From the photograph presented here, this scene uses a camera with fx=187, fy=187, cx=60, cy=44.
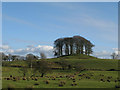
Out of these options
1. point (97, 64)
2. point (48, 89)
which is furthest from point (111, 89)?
point (97, 64)

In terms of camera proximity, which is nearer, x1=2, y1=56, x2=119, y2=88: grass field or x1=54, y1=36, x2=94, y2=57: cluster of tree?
x1=2, y1=56, x2=119, y2=88: grass field

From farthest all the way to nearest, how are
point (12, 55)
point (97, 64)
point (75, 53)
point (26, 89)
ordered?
point (12, 55) < point (75, 53) < point (97, 64) < point (26, 89)

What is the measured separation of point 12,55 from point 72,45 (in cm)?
5373

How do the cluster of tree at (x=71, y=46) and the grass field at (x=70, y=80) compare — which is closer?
the grass field at (x=70, y=80)

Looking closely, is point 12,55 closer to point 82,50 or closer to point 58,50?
point 58,50

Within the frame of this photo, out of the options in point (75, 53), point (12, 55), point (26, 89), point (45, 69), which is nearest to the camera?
point (26, 89)

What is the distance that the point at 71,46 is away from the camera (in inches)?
5605

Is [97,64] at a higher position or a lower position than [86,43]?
lower

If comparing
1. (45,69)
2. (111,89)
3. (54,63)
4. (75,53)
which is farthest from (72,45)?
(111,89)

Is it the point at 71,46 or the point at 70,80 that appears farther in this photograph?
the point at 71,46

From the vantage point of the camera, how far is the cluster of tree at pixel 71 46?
467 feet

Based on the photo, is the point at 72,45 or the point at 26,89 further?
the point at 72,45

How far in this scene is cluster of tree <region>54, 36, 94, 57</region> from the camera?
467 feet

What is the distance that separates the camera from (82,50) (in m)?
146
